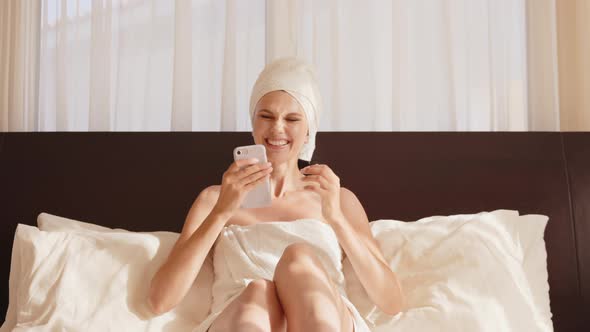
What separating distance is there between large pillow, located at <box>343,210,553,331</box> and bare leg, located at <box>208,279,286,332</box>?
34 cm

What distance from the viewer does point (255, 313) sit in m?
1.54

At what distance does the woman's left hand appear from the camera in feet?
6.24

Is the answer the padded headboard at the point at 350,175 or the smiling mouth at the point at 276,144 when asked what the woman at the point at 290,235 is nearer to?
the smiling mouth at the point at 276,144

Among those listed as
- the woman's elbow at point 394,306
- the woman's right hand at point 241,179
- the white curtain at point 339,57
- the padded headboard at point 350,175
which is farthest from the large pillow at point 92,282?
the white curtain at point 339,57

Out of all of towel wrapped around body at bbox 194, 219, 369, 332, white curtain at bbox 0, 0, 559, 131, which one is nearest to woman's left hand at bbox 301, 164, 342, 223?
towel wrapped around body at bbox 194, 219, 369, 332

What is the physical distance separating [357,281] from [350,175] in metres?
0.53

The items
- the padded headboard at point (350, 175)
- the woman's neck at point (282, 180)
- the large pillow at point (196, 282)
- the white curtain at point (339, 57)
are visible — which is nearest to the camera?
the large pillow at point (196, 282)

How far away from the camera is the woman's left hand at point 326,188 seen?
74.9 inches

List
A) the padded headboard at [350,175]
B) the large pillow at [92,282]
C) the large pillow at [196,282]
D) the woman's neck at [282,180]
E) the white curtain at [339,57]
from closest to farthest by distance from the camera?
1. the large pillow at [92,282]
2. the large pillow at [196,282]
3. the woman's neck at [282,180]
4. the padded headboard at [350,175]
5. the white curtain at [339,57]

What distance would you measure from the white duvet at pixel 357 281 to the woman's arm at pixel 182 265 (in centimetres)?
5

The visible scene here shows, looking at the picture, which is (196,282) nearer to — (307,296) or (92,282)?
(92,282)

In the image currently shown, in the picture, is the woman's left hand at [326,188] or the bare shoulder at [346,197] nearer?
the woman's left hand at [326,188]

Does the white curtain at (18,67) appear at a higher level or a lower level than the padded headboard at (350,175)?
higher

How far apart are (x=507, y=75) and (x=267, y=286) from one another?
1437mm
